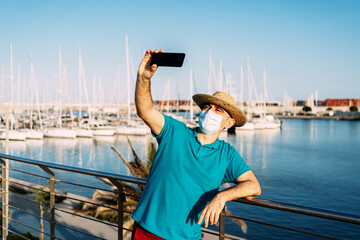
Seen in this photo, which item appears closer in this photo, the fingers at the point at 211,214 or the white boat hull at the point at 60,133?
the fingers at the point at 211,214

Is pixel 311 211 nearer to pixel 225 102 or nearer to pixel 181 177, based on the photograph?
pixel 181 177

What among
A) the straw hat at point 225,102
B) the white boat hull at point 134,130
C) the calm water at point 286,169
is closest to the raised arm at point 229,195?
the straw hat at point 225,102

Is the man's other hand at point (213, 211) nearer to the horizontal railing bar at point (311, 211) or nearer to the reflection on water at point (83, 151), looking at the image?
the horizontal railing bar at point (311, 211)

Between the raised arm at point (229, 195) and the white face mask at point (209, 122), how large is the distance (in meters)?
0.35

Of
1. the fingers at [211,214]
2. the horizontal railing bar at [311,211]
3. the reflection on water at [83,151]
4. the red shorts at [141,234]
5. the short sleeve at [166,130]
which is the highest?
Answer: the short sleeve at [166,130]

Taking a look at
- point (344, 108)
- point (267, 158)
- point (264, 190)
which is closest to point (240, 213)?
point (264, 190)

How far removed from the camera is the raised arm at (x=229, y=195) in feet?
6.13

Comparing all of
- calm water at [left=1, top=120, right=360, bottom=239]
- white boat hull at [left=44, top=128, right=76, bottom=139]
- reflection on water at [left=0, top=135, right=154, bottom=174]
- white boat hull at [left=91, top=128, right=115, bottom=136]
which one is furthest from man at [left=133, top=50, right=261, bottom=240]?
white boat hull at [left=91, top=128, right=115, bottom=136]

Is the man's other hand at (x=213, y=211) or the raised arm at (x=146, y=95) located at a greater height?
the raised arm at (x=146, y=95)

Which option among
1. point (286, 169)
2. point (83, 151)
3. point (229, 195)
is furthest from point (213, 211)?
point (83, 151)

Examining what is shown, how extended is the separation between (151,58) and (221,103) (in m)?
0.61

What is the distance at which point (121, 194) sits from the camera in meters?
2.73

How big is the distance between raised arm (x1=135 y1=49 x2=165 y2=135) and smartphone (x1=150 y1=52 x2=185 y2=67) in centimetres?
3

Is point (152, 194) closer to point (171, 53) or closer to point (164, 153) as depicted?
point (164, 153)
